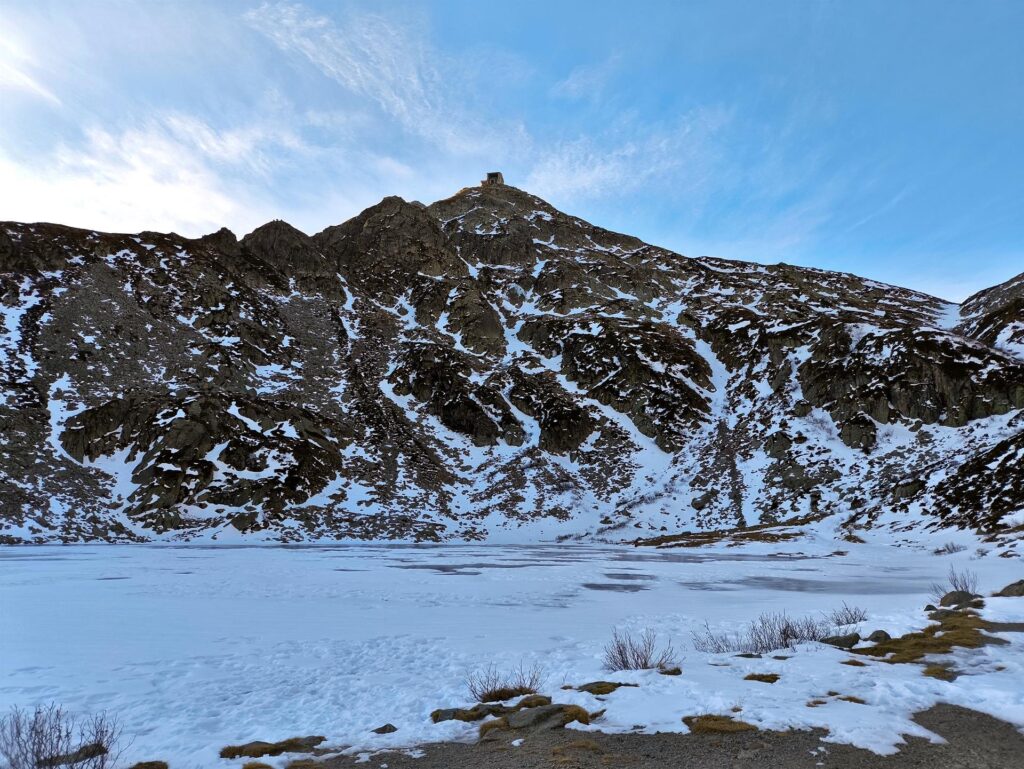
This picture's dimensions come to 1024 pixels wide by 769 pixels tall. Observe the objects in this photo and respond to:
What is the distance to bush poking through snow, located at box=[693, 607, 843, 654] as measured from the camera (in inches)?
423

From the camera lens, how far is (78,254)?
7894 cm

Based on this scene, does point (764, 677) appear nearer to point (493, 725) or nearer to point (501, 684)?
point (501, 684)

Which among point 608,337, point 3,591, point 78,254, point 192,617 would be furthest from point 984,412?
point 78,254

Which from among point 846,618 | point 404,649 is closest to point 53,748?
point 404,649

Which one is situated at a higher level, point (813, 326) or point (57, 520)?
point (813, 326)

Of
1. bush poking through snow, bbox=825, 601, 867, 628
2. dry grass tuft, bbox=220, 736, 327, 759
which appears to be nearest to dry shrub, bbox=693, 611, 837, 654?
bush poking through snow, bbox=825, 601, 867, 628

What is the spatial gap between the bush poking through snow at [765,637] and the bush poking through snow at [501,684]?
12.4ft

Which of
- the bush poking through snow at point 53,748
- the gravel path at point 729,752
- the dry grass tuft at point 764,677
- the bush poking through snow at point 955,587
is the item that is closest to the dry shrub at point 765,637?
the dry grass tuft at point 764,677

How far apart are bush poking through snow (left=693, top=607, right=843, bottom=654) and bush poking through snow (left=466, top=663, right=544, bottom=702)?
3.77m

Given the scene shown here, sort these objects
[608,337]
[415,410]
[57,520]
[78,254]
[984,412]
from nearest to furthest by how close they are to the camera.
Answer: [57,520] < [984,412] < [415,410] < [78,254] < [608,337]

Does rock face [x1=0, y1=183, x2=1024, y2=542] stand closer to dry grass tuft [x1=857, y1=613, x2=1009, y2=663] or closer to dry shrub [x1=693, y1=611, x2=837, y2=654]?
dry grass tuft [x1=857, y1=613, x2=1009, y2=663]

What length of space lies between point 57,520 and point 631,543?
43.1m

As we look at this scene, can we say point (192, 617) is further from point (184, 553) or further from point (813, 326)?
point (813, 326)

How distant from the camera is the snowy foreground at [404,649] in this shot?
22.9ft
